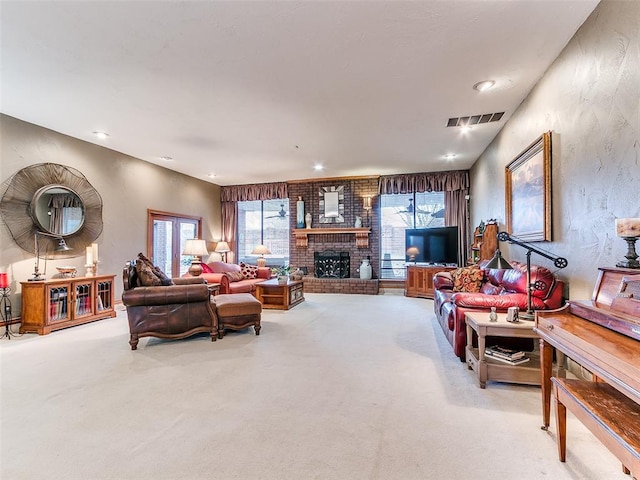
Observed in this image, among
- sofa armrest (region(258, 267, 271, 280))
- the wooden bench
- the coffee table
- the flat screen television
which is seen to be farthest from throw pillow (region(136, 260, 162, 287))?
the flat screen television

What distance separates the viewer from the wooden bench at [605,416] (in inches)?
43.6

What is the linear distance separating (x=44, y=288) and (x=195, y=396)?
122 inches

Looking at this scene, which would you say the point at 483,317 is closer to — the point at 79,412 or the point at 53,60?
the point at 79,412

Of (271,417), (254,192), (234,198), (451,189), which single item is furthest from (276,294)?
(451,189)

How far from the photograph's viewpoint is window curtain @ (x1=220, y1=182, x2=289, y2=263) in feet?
27.0

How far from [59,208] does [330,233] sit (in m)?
5.16

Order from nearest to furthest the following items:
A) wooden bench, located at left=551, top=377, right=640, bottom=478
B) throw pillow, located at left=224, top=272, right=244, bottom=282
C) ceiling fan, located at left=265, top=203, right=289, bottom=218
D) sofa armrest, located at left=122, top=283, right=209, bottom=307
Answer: wooden bench, located at left=551, top=377, right=640, bottom=478 < sofa armrest, located at left=122, top=283, right=209, bottom=307 < throw pillow, located at left=224, top=272, right=244, bottom=282 < ceiling fan, located at left=265, top=203, right=289, bottom=218

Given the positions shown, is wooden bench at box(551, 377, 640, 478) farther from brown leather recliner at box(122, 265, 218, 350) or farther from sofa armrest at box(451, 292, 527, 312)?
brown leather recliner at box(122, 265, 218, 350)

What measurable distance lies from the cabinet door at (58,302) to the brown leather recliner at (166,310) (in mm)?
1441

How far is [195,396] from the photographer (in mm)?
2279

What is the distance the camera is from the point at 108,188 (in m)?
5.29

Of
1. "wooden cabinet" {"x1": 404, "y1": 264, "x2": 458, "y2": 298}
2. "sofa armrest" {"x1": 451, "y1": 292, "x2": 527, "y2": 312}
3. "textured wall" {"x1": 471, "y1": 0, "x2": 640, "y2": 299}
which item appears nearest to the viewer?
"textured wall" {"x1": 471, "y1": 0, "x2": 640, "y2": 299}

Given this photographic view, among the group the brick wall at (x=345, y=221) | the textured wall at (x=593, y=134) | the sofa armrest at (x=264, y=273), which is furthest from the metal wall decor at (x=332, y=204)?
the textured wall at (x=593, y=134)

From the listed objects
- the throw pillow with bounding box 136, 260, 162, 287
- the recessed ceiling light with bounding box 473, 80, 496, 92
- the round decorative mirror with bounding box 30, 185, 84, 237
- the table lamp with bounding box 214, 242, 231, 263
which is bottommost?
the throw pillow with bounding box 136, 260, 162, 287
